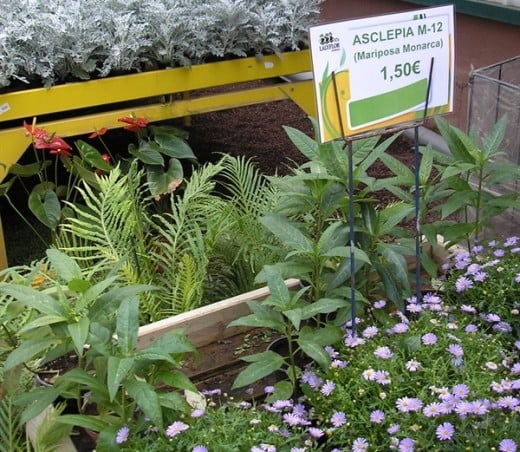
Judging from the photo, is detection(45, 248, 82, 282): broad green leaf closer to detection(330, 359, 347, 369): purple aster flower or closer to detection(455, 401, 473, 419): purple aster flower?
detection(330, 359, 347, 369): purple aster flower

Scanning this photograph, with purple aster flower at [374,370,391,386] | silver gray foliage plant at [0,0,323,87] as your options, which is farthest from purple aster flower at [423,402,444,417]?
silver gray foliage plant at [0,0,323,87]

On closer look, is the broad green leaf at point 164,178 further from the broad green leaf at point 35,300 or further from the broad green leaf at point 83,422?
the broad green leaf at point 83,422

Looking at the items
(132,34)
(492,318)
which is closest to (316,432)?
(492,318)

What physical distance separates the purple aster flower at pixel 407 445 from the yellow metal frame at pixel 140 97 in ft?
7.48

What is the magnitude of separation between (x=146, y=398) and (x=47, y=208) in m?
1.73

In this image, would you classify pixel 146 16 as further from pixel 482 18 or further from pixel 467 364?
pixel 467 364

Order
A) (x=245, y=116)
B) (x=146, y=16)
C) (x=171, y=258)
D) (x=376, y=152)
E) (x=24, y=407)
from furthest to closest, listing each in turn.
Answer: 1. (x=245, y=116)
2. (x=146, y=16)
3. (x=171, y=258)
4. (x=376, y=152)
5. (x=24, y=407)

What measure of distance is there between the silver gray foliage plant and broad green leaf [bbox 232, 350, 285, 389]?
197cm

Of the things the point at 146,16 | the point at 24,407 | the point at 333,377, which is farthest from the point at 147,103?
the point at 333,377

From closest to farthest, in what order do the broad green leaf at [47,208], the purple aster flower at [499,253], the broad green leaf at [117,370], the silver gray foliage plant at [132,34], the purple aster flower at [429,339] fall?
the broad green leaf at [117,370] < the purple aster flower at [429,339] < the purple aster flower at [499,253] < the broad green leaf at [47,208] < the silver gray foliage plant at [132,34]

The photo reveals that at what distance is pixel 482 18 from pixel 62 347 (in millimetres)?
3319

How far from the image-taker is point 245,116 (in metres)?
5.64

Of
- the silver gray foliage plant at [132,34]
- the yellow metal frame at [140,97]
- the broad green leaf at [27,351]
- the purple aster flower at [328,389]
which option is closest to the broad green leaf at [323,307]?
the purple aster flower at [328,389]

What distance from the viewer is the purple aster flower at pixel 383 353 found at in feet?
6.24
